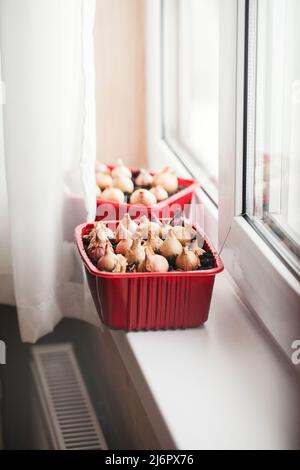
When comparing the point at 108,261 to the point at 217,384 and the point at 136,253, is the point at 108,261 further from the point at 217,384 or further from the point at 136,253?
the point at 217,384

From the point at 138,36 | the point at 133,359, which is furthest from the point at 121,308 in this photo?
the point at 138,36

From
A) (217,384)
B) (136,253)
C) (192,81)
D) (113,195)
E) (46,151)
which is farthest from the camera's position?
(192,81)

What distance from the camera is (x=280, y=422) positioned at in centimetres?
87

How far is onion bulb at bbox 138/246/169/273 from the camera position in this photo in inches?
Result: 40.4

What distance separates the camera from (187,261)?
1032mm

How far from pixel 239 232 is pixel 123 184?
0.88ft

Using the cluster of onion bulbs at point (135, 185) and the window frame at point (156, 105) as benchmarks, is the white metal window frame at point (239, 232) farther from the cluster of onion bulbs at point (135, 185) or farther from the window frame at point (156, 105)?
the window frame at point (156, 105)

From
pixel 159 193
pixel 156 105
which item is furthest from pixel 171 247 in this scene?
pixel 156 105

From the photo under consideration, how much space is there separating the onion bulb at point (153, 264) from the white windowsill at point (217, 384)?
10cm

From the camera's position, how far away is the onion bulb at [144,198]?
1.25 metres
